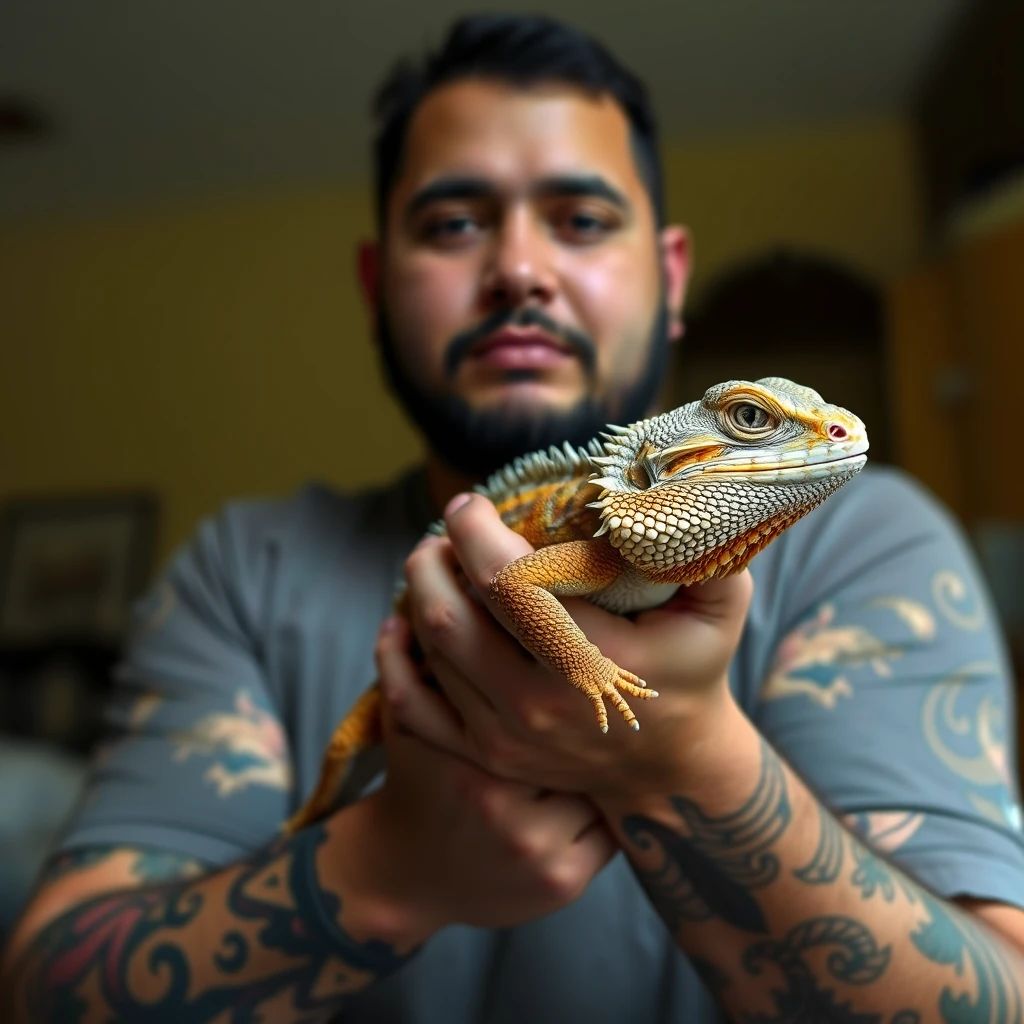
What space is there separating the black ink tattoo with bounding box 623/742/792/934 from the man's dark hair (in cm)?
81

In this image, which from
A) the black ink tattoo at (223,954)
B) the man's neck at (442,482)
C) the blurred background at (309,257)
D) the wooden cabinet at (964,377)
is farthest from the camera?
the blurred background at (309,257)

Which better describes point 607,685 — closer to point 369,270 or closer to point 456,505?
point 456,505

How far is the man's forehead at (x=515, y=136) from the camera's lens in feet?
3.67

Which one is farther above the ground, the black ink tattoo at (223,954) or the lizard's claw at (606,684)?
the lizard's claw at (606,684)

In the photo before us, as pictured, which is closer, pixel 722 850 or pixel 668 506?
pixel 668 506

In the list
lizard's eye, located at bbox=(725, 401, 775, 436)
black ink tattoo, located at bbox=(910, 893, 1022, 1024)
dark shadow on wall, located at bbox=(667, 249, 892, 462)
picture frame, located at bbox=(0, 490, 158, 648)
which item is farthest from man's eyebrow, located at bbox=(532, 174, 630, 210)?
picture frame, located at bbox=(0, 490, 158, 648)

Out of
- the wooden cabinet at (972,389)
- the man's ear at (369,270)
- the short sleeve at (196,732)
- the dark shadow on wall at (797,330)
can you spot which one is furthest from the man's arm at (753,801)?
the wooden cabinet at (972,389)

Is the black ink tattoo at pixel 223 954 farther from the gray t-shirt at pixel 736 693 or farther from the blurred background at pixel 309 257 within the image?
the blurred background at pixel 309 257

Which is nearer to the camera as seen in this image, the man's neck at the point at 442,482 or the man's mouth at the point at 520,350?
the man's mouth at the point at 520,350

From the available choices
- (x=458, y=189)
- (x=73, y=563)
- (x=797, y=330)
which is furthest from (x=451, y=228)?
(x=73, y=563)

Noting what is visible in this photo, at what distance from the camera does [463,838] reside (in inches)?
33.0

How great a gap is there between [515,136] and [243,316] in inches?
129

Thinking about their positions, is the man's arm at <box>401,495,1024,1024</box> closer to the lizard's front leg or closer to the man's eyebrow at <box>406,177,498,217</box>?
the lizard's front leg

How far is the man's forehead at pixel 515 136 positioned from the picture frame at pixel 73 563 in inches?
130
